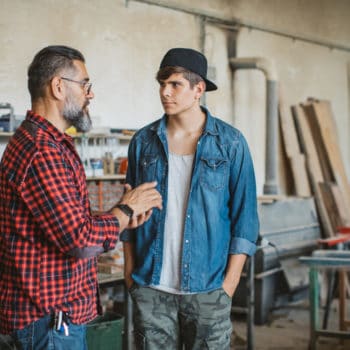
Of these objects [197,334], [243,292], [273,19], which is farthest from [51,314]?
[273,19]

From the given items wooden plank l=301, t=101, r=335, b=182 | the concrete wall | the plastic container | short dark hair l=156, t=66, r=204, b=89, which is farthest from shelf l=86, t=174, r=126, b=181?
wooden plank l=301, t=101, r=335, b=182

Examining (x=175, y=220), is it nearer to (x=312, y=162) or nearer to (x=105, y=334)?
(x=105, y=334)

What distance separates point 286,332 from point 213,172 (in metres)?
3.04

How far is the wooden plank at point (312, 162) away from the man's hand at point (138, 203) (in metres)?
4.80

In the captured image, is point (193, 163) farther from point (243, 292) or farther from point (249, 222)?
point (243, 292)

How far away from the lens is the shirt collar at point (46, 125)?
75.1 inches

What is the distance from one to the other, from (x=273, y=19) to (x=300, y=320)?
359 centimetres

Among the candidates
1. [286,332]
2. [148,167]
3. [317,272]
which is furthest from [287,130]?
[148,167]

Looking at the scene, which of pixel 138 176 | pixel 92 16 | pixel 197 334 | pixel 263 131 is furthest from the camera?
pixel 263 131

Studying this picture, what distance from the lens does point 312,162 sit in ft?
22.5

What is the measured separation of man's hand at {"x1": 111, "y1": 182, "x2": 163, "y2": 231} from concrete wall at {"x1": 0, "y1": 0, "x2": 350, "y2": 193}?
2846 mm

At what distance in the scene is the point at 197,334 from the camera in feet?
7.61

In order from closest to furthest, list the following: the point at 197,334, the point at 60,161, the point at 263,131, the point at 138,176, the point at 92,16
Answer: the point at 60,161 → the point at 197,334 → the point at 138,176 → the point at 92,16 → the point at 263,131

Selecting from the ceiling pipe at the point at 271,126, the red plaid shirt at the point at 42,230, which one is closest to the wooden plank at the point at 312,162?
the ceiling pipe at the point at 271,126
